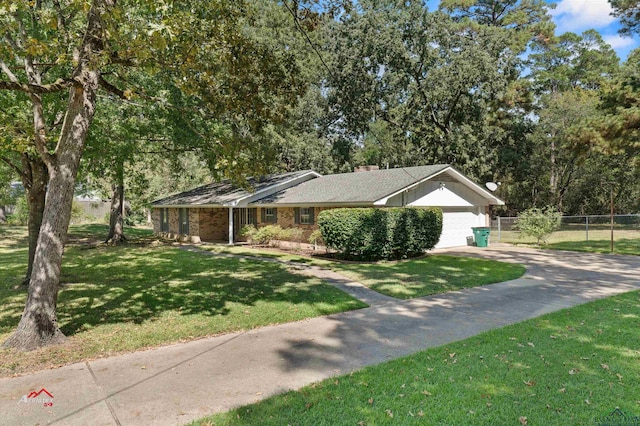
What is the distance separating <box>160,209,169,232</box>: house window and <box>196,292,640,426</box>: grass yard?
2422 centimetres

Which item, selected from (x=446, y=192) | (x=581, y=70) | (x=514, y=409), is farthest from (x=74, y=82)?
(x=581, y=70)

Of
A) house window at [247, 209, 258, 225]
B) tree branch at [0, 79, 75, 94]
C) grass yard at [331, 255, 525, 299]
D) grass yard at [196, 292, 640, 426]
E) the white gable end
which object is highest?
tree branch at [0, 79, 75, 94]

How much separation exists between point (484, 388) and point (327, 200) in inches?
512

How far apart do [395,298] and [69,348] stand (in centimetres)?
596

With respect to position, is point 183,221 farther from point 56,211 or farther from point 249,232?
point 56,211

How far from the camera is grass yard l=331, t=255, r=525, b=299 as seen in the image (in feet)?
30.9

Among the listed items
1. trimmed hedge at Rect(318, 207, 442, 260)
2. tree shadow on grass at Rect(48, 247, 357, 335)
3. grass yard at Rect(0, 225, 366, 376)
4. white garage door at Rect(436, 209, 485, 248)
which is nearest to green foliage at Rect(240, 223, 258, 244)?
tree shadow on grass at Rect(48, 247, 357, 335)

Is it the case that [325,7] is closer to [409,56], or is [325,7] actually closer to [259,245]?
[259,245]

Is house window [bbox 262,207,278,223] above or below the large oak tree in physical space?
below

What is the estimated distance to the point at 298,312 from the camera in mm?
7359

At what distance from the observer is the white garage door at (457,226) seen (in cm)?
1889

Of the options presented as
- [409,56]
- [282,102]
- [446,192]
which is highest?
[409,56]

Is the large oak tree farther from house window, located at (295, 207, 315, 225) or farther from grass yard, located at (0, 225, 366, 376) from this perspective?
house window, located at (295, 207, 315, 225)

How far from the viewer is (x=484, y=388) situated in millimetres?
4090
